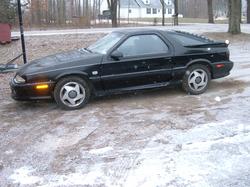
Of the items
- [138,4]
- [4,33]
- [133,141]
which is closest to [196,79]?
[133,141]

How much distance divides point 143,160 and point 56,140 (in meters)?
1.49

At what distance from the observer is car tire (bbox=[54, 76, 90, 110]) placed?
772cm

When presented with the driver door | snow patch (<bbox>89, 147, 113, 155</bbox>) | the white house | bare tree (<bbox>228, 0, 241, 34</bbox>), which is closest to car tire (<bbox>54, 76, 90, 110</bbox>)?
the driver door

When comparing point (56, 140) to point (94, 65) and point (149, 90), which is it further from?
point (149, 90)

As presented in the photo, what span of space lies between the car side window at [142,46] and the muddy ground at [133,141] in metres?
0.93

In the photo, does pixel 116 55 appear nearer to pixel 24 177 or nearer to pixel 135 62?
pixel 135 62

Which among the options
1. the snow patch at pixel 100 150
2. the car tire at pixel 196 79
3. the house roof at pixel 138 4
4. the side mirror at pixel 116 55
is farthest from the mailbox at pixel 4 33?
the house roof at pixel 138 4

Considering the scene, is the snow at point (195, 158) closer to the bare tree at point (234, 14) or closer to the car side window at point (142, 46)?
the car side window at point (142, 46)

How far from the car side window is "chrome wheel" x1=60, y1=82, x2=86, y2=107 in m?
1.07

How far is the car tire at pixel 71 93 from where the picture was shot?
7.72 metres

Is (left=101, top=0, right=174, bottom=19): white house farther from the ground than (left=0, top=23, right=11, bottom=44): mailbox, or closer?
farther from the ground

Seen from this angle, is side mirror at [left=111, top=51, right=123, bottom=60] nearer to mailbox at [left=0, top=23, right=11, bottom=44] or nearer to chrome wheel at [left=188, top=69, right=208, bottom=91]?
chrome wheel at [left=188, top=69, right=208, bottom=91]

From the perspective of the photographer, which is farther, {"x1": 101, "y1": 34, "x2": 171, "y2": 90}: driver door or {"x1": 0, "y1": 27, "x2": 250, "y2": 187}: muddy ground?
{"x1": 101, "y1": 34, "x2": 171, "y2": 90}: driver door

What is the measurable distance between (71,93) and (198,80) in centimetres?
258
